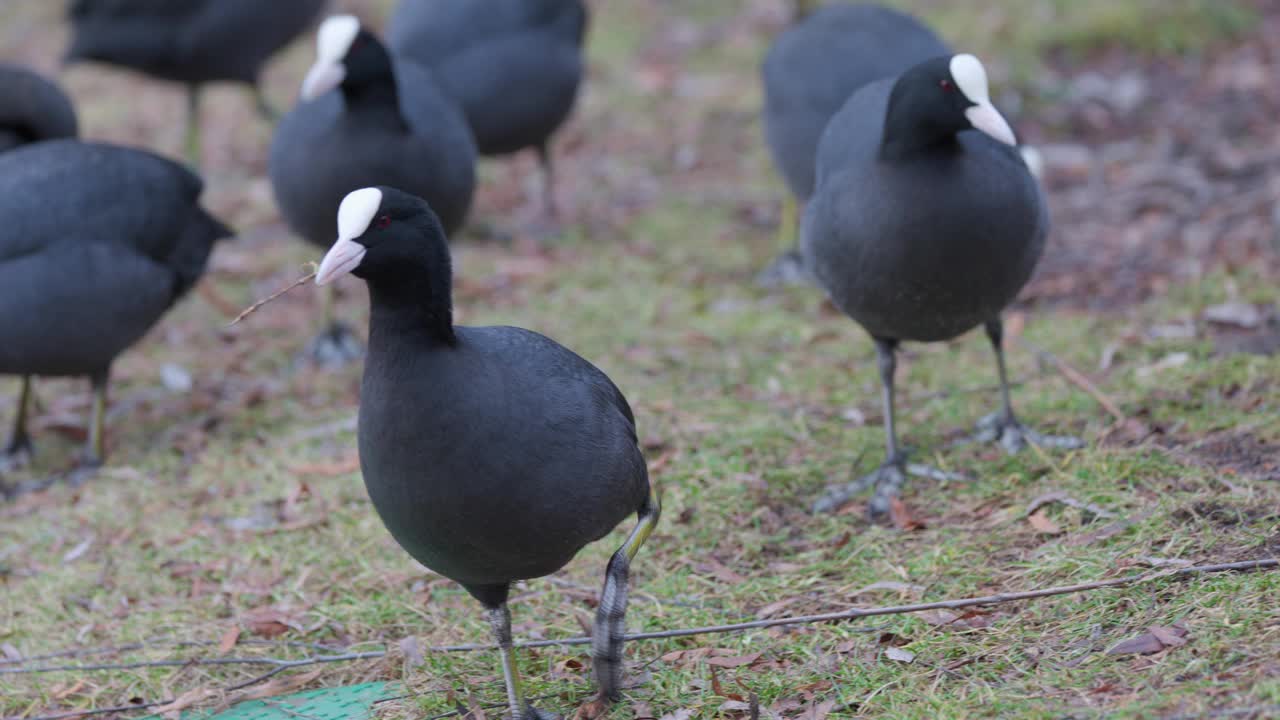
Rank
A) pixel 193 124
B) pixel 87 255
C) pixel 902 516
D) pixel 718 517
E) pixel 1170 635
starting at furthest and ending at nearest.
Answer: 1. pixel 193 124
2. pixel 87 255
3. pixel 718 517
4. pixel 902 516
5. pixel 1170 635

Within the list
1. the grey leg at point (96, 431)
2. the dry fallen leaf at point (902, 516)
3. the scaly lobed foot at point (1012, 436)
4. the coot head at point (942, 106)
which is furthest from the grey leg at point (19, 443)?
the scaly lobed foot at point (1012, 436)

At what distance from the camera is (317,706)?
3455 millimetres

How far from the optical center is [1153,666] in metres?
2.97

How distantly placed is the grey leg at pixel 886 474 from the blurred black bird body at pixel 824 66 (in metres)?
1.14

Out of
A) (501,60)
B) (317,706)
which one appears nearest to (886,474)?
(317,706)

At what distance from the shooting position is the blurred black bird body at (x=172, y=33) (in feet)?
24.3

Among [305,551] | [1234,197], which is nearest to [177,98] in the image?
[305,551]

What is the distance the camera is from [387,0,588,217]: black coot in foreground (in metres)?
6.89

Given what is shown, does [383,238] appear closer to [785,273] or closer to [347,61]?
[347,61]

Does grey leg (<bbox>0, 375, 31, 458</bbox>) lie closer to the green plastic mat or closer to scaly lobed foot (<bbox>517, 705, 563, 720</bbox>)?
the green plastic mat

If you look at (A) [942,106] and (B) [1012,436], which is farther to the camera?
(B) [1012,436]

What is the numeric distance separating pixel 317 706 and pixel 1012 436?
2367 millimetres

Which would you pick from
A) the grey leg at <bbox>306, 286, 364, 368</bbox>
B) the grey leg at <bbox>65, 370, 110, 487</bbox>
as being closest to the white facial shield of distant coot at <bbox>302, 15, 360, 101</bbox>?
the grey leg at <bbox>306, 286, 364, 368</bbox>

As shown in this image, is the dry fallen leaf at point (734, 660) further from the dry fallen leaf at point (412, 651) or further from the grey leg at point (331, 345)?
the grey leg at point (331, 345)
